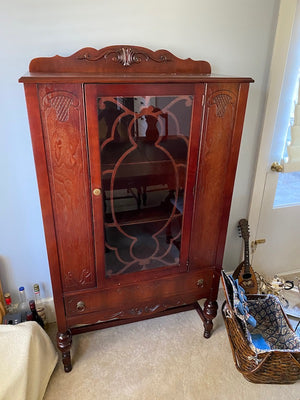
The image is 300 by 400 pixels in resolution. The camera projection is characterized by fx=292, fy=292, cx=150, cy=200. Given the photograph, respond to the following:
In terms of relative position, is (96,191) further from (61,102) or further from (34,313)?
(34,313)

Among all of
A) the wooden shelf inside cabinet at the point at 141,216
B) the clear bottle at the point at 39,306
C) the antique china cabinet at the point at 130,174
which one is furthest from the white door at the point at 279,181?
the clear bottle at the point at 39,306

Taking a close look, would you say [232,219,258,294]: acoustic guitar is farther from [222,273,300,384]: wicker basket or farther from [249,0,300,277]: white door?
[222,273,300,384]: wicker basket

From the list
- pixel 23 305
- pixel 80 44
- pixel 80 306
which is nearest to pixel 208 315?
pixel 80 306

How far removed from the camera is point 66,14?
4.09 feet

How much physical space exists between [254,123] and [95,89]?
3.43 ft

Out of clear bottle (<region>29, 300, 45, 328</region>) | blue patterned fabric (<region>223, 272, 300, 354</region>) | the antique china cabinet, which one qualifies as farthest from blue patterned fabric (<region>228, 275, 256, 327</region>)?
clear bottle (<region>29, 300, 45, 328</region>)

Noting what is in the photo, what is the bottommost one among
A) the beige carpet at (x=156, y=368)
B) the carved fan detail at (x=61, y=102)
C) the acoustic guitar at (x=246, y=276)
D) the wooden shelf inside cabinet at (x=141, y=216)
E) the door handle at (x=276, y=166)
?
the beige carpet at (x=156, y=368)

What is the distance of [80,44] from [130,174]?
637 mm

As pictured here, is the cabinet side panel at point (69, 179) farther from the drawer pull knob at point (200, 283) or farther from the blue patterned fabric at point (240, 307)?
the blue patterned fabric at point (240, 307)

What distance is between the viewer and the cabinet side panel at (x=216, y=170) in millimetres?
1176

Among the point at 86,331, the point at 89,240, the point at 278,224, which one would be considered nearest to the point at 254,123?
the point at 278,224

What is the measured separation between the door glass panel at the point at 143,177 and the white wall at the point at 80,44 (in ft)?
1.52

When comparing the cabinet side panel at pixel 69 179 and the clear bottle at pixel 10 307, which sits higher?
the cabinet side panel at pixel 69 179

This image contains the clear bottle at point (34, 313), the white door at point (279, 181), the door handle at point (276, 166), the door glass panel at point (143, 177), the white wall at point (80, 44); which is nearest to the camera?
the door glass panel at point (143, 177)
